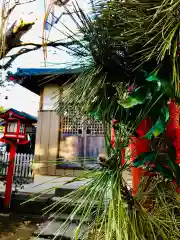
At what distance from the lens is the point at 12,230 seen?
3707 millimetres

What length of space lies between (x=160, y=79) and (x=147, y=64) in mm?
126

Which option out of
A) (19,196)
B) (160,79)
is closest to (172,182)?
(160,79)

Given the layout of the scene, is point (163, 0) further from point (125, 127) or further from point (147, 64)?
point (125, 127)

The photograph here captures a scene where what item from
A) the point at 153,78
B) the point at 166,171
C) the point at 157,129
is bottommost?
the point at 166,171

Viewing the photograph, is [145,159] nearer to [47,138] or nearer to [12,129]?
[12,129]

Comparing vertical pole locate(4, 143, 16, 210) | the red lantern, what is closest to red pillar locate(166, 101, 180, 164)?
the red lantern

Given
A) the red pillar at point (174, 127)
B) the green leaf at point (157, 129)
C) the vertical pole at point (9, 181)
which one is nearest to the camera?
the green leaf at point (157, 129)

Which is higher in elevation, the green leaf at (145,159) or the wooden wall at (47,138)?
the wooden wall at (47,138)

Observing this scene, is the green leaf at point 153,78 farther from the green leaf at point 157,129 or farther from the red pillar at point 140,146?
the red pillar at point 140,146

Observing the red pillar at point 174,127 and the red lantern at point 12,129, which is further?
the red lantern at point 12,129

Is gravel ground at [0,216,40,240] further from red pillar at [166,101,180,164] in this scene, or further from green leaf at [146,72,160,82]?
green leaf at [146,72,160,82]

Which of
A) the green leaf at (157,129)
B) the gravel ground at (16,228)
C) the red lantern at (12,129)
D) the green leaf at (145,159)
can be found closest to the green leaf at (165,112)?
the green leaf at (157,129)

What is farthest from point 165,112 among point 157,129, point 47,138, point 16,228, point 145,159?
point 47,138

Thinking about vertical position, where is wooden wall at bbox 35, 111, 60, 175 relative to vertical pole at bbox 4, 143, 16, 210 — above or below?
above
